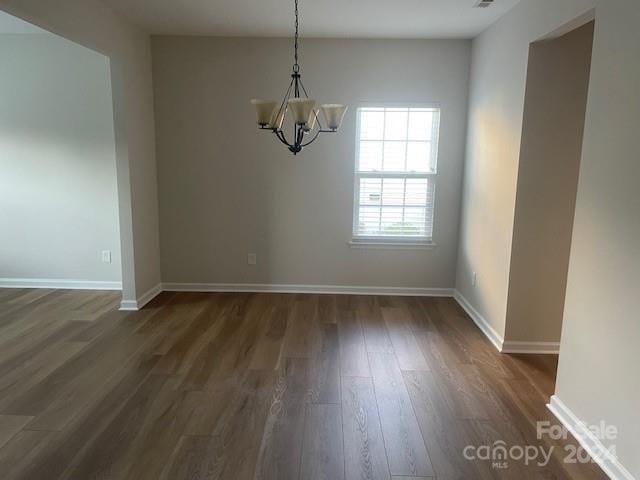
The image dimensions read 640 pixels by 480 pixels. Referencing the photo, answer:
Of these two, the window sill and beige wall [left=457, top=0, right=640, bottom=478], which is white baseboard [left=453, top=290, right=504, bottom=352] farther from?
beige wall [left=457, top=0, right=640, bottom=478]

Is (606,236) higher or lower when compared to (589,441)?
higher

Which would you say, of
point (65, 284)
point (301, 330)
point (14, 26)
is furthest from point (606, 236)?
point (14, 26)

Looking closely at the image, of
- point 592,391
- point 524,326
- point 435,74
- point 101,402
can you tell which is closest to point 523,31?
point 435,74

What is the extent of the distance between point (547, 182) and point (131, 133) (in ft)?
→ 12.0

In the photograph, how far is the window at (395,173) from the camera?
440cm

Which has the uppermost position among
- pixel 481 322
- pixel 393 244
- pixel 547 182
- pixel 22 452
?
pixel 547 182

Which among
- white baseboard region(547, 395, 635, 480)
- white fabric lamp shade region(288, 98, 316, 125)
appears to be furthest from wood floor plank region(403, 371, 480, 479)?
white fabric lamp shade region(288, 98, 316, 125)

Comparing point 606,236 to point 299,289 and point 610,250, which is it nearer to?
point 610,250

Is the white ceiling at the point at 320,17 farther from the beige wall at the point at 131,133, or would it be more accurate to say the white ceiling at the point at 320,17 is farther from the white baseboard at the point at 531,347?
the white baseboard at the point at 531,347

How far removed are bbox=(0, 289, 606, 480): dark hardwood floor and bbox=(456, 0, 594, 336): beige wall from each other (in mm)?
462

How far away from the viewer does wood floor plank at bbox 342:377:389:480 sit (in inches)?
79.7

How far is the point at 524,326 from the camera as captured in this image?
10.9 feet

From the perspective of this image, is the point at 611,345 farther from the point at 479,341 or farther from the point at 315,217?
the point at 315,217

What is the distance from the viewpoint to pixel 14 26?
159 inches
